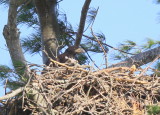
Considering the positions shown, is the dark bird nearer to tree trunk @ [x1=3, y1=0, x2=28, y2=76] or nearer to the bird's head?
the bird's head

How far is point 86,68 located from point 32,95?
2.23ft

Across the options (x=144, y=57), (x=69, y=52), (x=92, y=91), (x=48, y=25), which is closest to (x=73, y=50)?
(x=69, y=52)

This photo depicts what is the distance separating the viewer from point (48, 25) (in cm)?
711

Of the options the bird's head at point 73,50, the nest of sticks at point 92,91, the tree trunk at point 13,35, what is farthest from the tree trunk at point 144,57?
the bird's head at point 73,50

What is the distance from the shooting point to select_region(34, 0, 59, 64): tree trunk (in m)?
7.01

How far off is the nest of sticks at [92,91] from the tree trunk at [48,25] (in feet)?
5.00

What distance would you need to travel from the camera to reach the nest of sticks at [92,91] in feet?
16.7

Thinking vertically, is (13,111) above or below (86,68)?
below

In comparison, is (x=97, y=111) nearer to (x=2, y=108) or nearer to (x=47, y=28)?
(x=2, y=108)

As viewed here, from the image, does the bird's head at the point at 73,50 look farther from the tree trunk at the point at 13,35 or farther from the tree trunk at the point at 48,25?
the tree trunk at the point at 13,35

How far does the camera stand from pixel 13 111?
5.34 m

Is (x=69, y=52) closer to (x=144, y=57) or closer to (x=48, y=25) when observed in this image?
(x=48, y=25)

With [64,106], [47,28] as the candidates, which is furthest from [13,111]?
[47,28]

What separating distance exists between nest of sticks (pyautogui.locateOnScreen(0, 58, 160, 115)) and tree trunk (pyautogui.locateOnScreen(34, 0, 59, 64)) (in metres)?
1.53
